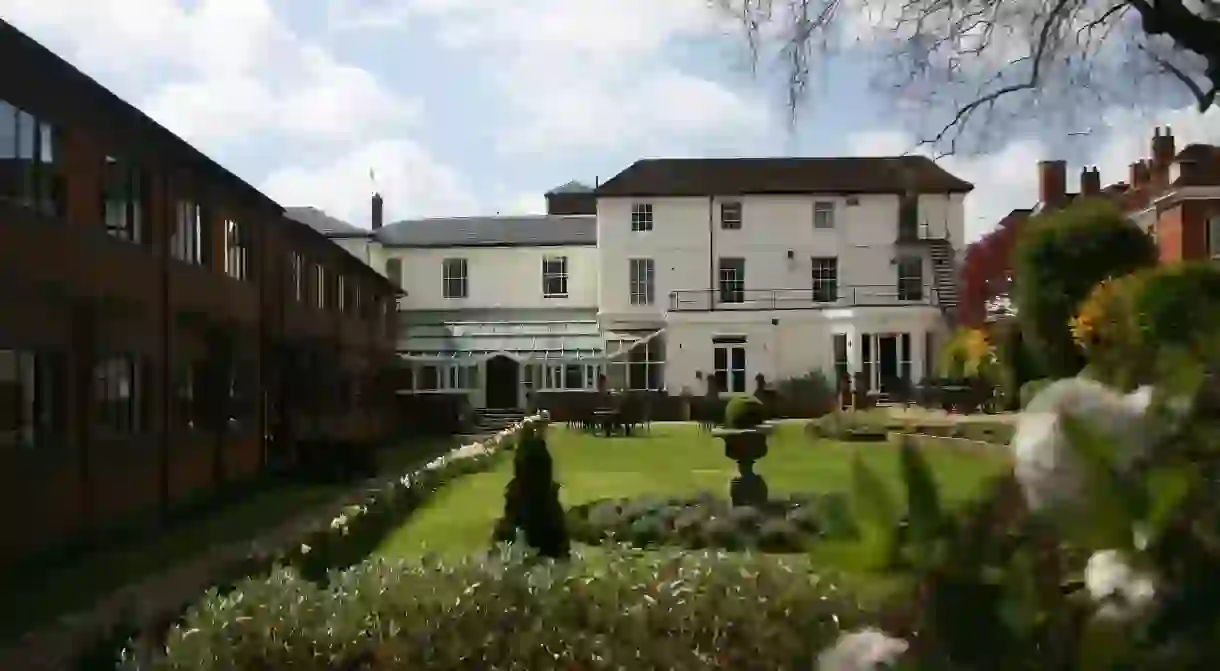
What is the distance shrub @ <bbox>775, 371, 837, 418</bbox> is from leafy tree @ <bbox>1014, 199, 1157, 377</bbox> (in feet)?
44.4

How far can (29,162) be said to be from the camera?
13.8m

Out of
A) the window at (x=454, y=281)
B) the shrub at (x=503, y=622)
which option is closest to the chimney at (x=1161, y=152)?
the window at (x=454, y=281)

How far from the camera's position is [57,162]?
14.6 m

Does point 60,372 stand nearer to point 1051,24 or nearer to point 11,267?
point 11,267

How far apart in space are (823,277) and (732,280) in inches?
126

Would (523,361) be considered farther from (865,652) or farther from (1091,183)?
(865,652)

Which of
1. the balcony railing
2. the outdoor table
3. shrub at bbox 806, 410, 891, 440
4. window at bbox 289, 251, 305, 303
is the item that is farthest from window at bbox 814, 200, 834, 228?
window at bbox 289, 251, 305, 303

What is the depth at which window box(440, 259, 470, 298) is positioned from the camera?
51.7 m

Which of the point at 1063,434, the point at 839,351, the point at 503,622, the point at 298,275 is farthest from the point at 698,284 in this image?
the point at 1063,434

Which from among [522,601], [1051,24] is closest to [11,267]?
[522,601]

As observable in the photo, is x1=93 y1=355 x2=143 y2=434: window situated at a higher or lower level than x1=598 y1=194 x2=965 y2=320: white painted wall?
lower

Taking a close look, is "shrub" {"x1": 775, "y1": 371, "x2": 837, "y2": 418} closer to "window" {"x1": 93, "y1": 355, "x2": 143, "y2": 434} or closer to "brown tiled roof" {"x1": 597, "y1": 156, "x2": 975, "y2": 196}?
"brown tiled roof" {"x1": 597, "y1": 156, "x2": 975, "y2": 196}

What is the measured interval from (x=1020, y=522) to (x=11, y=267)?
13224 mm

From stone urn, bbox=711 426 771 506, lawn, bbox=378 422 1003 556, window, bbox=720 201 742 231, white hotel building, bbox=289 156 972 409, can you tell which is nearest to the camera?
lawn, bbox=378 422 1003 556
